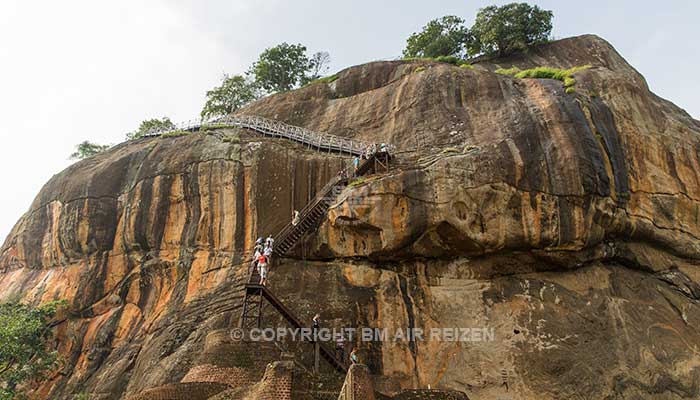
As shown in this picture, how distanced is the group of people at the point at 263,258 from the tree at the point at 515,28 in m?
20.6

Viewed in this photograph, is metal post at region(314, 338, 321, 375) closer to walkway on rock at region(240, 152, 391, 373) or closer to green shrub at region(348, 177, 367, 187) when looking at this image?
walkway on rock at region(240, 152, 391, 373)

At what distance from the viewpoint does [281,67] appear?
1484 inches

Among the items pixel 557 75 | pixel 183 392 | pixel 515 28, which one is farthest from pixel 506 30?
pixel 183 392

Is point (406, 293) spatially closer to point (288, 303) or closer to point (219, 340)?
point (288, 303)

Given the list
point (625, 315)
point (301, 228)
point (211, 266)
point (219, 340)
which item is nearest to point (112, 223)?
point (211, 266)

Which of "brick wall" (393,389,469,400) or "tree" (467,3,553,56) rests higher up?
"tree" (467,3,553,56)

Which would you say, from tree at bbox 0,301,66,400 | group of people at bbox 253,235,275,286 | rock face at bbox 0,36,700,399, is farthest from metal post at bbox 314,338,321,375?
tree at bbox 0,301,66,400

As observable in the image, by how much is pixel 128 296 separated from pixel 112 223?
324 centimetres

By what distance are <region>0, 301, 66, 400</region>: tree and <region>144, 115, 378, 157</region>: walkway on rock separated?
9787mm

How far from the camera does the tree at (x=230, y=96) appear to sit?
39.0m

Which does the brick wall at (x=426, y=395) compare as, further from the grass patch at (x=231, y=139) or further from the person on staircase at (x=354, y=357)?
the grass patch at (x=231, y=139)

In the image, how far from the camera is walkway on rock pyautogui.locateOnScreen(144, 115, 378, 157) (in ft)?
72.3

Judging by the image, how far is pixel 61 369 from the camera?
18.8 metres

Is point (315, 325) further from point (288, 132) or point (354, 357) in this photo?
point (288, 132)
